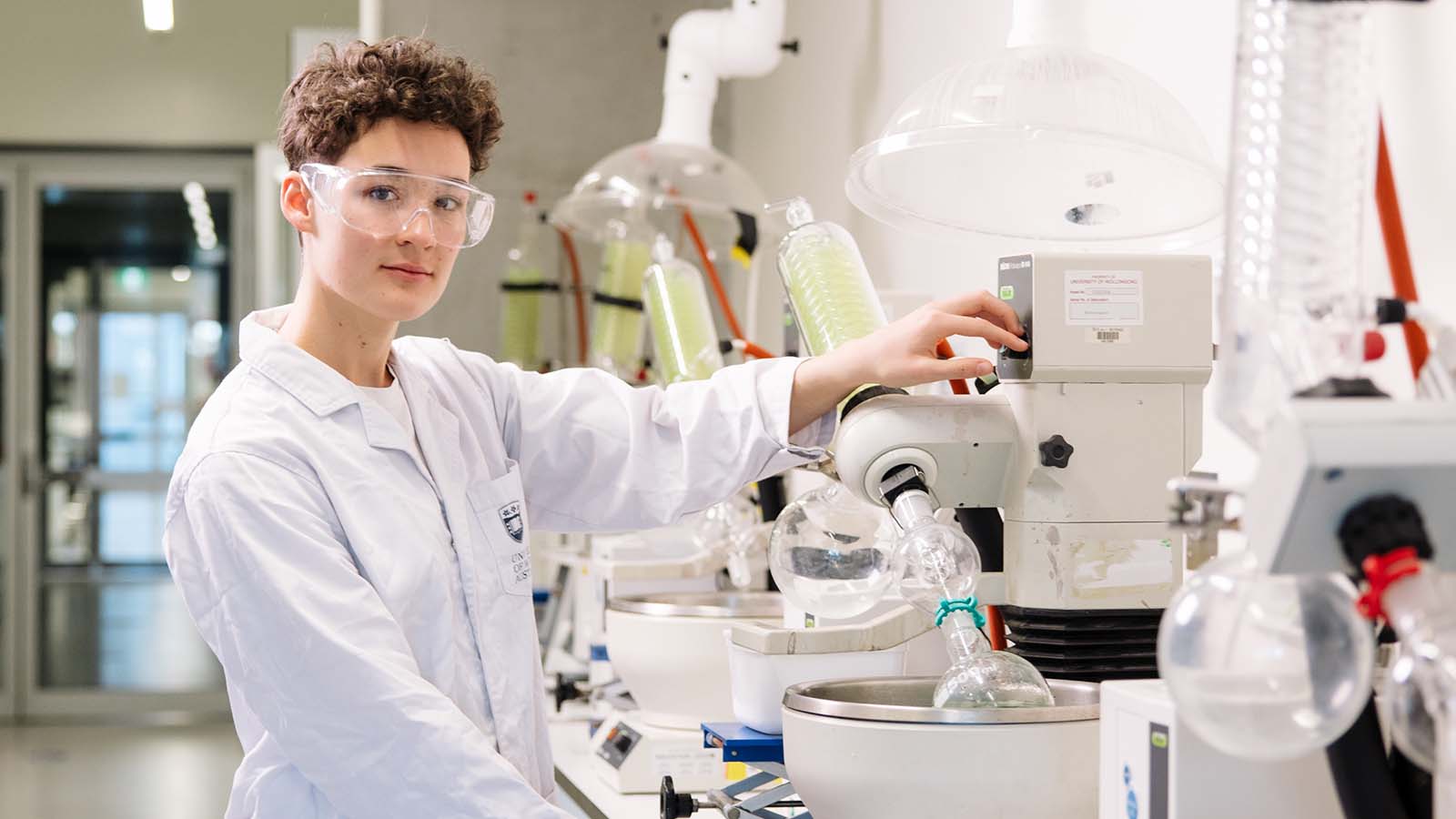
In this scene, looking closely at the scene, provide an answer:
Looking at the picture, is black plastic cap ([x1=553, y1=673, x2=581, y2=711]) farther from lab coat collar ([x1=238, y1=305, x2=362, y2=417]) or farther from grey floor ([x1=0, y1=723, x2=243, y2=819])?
grey floor ([x1=0, y1=723, x2=243, y2=819])

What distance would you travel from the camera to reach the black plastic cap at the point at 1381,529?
0.89 meters

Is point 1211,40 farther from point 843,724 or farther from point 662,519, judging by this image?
point 843,724

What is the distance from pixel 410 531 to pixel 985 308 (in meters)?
0.67

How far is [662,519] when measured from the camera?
1.97 meters

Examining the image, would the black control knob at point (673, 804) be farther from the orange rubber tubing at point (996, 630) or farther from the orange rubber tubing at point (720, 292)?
the orange rubber tubing at point (720, 292)

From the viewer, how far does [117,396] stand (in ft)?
24.1

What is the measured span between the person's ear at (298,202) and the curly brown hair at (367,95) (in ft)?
0.11

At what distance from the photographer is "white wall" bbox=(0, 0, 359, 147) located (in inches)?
278

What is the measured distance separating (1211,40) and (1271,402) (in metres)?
1.22

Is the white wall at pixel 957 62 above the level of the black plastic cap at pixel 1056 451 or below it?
above

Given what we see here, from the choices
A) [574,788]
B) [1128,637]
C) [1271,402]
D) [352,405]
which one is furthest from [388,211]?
[574,788]

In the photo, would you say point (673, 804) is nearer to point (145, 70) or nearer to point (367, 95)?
point (367, 95)

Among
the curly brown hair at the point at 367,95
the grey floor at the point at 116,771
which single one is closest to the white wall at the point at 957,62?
the curly brown hair at the point at 367,95

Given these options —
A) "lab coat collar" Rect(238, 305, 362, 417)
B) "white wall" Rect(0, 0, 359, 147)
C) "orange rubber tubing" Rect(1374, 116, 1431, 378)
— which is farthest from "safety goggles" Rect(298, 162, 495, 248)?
"white wall" Rect(0, 0, 359, 147)
